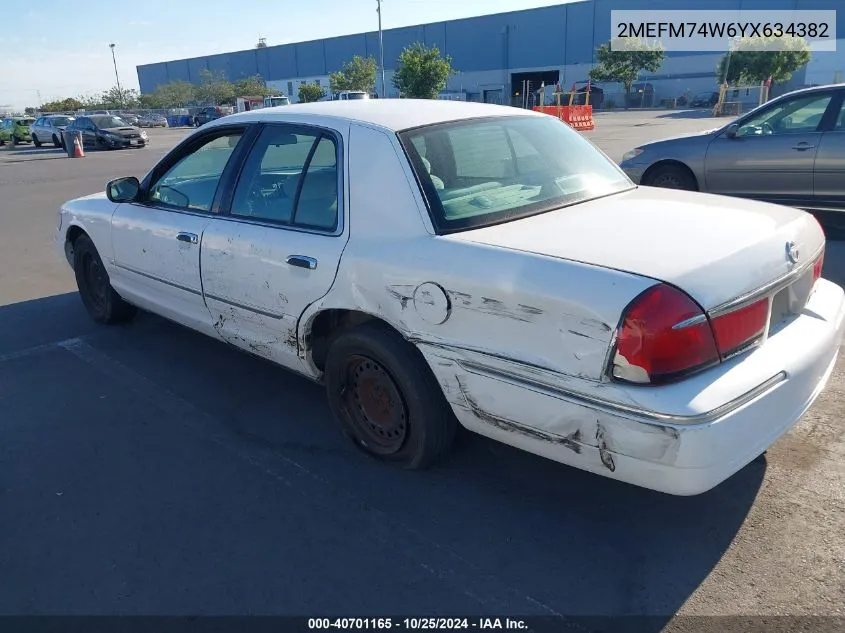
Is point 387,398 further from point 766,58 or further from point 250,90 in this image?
point 250,90

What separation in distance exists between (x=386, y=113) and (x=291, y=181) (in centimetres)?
62

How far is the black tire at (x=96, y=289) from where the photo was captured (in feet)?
17.1

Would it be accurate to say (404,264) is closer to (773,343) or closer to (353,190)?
(353,190)

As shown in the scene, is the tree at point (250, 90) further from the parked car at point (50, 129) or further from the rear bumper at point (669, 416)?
the rear bumper at point (669, 416)

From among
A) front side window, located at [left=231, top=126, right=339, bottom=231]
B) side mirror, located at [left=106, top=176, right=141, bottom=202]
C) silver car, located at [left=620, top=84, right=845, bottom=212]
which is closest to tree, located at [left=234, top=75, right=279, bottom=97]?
silver car, located at [left=620, top=84, right=845, bottom=212]

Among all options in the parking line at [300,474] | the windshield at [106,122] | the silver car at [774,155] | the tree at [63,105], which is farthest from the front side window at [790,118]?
the tree at [63,105]

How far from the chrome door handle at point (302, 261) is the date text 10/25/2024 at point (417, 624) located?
61.5 inches

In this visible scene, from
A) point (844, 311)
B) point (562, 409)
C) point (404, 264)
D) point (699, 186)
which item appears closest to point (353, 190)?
point (404, 264)

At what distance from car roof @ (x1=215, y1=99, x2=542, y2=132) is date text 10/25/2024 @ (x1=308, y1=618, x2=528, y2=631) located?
212 centimetres

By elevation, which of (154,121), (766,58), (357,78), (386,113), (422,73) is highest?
(766,58)

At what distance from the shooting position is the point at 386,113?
3.42m

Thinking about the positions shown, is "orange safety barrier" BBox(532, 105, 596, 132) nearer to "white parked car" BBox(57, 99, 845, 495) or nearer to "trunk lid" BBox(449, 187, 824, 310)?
"white parked car" BBox(57, 99, 845, 495)

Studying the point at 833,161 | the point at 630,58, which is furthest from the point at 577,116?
the point at 630,58

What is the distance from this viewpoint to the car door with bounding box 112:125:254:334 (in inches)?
155
